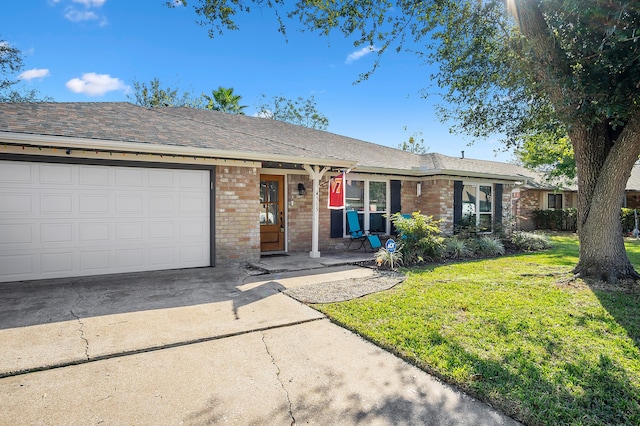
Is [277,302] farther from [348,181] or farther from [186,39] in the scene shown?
[186,39]

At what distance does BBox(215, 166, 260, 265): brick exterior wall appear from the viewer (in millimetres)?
8227

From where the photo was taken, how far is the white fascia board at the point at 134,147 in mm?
6022

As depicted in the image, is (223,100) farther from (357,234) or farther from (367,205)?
(357,234)

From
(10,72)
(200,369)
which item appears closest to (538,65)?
(200,369)

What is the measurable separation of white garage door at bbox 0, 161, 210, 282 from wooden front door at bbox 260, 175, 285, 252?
2.16 m

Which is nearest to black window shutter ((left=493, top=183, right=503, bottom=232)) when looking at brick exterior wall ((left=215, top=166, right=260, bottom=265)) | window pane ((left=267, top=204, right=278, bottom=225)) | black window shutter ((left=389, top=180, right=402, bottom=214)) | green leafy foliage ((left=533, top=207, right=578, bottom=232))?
black window shutter ((left=389, top=180, right=402, bottom=214))

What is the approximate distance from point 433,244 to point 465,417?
6.79 meters

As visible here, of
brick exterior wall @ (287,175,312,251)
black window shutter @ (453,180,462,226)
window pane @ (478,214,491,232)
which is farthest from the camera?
window pane @ (478,214,491,232)

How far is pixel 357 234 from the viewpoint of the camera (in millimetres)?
10961

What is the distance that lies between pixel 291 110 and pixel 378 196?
20.8 m

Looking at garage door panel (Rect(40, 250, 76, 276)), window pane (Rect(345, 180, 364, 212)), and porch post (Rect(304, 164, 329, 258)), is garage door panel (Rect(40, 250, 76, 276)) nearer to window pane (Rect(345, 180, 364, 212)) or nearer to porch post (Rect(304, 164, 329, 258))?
porch post (Rect(304, 164, 329, 258))

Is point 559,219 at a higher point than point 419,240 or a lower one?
higher

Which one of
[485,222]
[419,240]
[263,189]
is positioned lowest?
[419,240]

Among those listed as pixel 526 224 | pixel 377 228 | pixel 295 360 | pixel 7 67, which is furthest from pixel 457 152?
pixel 7 67
